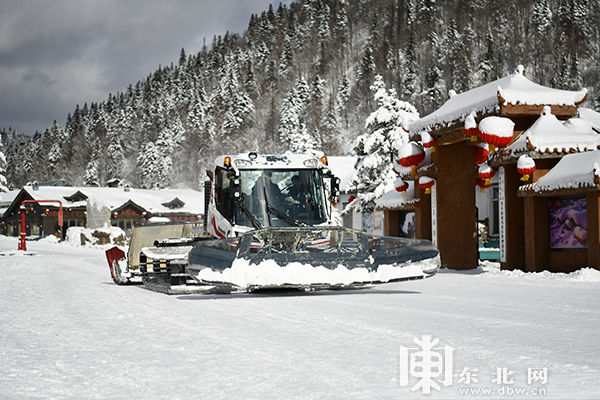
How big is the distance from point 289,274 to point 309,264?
1.18 feet

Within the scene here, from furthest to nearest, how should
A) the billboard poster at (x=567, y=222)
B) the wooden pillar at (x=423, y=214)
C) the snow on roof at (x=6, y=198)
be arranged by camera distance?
the snow on roof at (x=6, y=198)
the wooden pillar at (x=423, y=214)
the billboard poster at (x=567, y=222)

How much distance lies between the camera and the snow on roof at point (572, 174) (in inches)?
672

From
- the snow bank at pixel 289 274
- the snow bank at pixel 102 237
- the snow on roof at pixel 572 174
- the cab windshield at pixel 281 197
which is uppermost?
the snow on roof at pixel 572 174

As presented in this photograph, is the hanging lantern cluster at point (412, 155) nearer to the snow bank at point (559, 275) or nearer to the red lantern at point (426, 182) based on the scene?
the red lantern at point (426, 182)

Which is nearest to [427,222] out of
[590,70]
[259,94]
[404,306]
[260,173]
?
[260,173]

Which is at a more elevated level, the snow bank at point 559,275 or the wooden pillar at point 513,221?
the wooden pillar at point 513,221

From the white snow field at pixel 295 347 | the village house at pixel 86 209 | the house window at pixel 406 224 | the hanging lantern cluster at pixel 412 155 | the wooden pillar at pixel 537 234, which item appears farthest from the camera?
the village house at pixel 86 209

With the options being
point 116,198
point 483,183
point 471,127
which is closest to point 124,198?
point 116,198

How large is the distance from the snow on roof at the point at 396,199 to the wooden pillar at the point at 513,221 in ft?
20.7

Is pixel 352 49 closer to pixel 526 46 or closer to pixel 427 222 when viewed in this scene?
pixel 526 46

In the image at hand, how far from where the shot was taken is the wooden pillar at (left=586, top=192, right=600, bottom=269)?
17.2 metres

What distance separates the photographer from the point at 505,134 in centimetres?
1941

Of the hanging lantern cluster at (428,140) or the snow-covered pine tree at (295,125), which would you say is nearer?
the hanging lantern cluster at (428,140)
